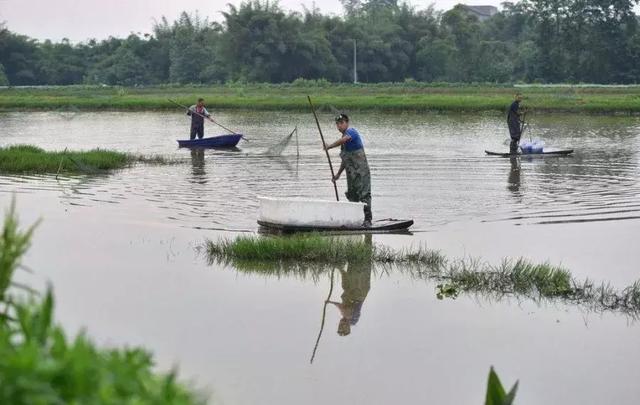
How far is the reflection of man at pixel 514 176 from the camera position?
17.3 metres

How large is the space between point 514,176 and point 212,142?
8.48 meters

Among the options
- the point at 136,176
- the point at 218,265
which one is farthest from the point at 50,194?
the point at 218,265

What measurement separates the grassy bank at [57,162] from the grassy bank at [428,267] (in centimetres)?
862

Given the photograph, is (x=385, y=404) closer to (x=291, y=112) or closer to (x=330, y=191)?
(x=330, y=191)

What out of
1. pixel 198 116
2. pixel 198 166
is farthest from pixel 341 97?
pixel 198 166

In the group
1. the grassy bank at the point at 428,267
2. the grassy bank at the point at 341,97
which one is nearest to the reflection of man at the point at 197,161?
the grassy bank at the point at 428,267

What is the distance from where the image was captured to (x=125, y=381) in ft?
7.55

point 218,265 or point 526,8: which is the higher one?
point 526,8

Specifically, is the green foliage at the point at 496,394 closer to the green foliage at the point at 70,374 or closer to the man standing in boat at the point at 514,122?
the green foliage at the point at 70,374

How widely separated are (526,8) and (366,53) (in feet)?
36.0

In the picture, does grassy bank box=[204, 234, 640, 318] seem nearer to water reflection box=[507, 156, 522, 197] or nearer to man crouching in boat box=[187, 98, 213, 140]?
water reflection box=[507, 156, 522, 197]

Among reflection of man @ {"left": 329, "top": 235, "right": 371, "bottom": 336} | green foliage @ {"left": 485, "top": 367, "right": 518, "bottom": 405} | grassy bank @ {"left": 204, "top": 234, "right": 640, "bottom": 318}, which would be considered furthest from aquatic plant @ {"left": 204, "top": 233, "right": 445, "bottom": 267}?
green foliage @ {"left": 485, "top": 367, "right": 518, "bottom": 405}

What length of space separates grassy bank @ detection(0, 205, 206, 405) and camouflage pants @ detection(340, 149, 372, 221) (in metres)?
9.62

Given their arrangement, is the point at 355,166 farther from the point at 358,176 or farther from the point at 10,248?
the point at 10,248
